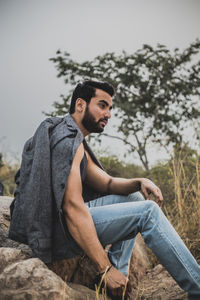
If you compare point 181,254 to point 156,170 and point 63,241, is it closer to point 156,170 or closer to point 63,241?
point 63,241

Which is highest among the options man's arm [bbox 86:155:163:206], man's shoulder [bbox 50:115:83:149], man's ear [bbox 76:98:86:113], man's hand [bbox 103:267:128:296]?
man's ear [bbox 76:98:86:113]

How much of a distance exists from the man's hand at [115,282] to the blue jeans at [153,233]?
0.75ft

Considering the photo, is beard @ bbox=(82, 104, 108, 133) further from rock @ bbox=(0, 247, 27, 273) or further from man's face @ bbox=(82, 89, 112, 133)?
rock @ bbox=(0, 247, 27, 273)

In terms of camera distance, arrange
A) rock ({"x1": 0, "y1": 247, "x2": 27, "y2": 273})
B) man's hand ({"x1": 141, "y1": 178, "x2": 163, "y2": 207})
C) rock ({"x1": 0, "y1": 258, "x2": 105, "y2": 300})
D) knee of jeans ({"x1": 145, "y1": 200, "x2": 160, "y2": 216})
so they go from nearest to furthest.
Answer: rock ({"x1": 0, "y1": 258, "x2": 105, "y2": 300}) < rock ({"x1": 0, "y1": 247, "x2": 27, "y2": 273}) < knee of jeans ({"x1": 145, "y1": 200, "x2": 160, "y2": 216}) < man's hand ({"x1": 141, "y1": 178, "x2": 163, "y2": 207})

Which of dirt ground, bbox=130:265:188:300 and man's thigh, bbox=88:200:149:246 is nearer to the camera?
man's thigh, bbox=88:200:149:246

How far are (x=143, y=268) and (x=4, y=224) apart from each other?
1.26 meters

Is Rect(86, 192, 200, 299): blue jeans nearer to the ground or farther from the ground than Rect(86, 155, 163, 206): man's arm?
nearer to the ground

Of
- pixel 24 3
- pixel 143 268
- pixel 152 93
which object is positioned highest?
pixel 24 3

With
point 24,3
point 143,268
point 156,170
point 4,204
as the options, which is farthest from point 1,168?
point 24,3

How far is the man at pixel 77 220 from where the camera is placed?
1536 mm

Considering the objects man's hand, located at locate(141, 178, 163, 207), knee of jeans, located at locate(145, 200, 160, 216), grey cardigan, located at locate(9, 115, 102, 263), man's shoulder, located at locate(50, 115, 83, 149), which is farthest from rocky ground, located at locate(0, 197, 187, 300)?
man's shoulder, located at locate(50, 115, 83, 149)

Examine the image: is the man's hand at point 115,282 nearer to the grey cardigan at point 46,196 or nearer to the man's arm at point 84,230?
the man's arm at point 84,230

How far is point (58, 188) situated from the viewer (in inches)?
63.0

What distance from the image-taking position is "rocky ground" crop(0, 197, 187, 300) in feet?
4.10
